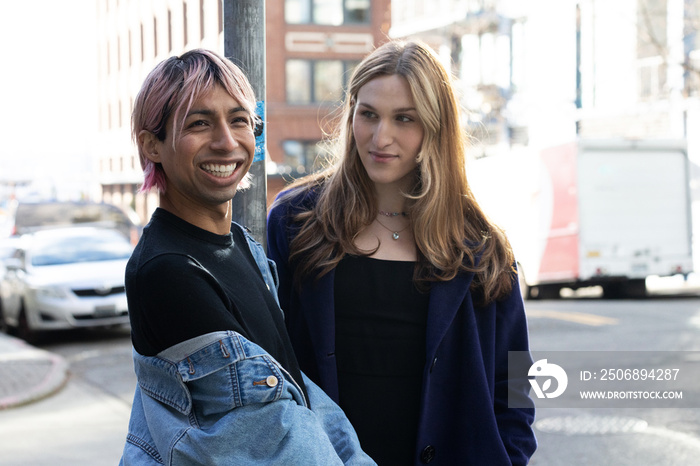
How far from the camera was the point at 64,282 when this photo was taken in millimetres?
11109

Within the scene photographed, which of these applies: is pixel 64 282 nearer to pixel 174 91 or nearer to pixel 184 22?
pixel 174 91

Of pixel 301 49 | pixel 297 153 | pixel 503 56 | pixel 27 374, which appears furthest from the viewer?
pixel 301 49

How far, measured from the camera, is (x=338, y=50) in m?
35.6

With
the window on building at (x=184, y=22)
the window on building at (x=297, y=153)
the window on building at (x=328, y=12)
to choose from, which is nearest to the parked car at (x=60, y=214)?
the window on building at (x=297, y=153)

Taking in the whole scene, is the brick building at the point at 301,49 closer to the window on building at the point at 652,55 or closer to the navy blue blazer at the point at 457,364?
the window on building at the point at 652,55

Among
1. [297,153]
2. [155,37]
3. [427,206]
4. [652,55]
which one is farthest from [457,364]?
[155,37]

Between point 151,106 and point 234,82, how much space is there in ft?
0.67

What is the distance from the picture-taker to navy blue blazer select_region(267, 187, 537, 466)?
2.52 m

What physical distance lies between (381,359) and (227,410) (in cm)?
92

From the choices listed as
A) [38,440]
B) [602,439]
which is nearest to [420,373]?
[602,439]

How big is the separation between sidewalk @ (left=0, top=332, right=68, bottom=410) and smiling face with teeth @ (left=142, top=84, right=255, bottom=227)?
6.35 meters

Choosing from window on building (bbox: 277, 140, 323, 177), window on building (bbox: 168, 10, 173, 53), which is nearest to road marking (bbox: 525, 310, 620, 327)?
window on building (bbox: 277, 140, 323, 177)

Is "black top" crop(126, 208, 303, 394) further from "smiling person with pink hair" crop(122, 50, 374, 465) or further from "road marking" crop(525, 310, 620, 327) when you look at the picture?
"road marking" crop(525, 310, 620, 327)

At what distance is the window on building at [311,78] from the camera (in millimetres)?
35281
